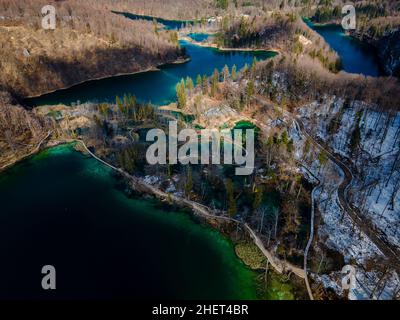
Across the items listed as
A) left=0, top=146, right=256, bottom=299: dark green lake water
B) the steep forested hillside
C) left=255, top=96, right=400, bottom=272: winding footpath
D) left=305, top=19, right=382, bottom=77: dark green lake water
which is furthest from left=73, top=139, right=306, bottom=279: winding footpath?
left=305, top=19, right=382, bottom=77: dark green lake water

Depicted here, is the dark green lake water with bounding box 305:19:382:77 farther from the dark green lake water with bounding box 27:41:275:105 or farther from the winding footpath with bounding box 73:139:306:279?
the winding footpath with bounding box 73:139:306:279

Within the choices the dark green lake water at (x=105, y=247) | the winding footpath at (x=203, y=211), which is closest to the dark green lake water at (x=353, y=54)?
the winding footpath at (x=203, y=211)

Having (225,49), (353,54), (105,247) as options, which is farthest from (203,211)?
(353,54)

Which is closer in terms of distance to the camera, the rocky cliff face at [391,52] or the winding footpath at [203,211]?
the winding footpath at [203,211]

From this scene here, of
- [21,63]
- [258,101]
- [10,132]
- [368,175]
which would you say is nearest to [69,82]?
[21,63]

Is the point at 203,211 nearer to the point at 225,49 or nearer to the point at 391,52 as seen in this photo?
the point at 391,52

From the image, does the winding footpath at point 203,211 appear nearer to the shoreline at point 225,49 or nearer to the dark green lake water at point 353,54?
the dark green lake water at point 353,54
